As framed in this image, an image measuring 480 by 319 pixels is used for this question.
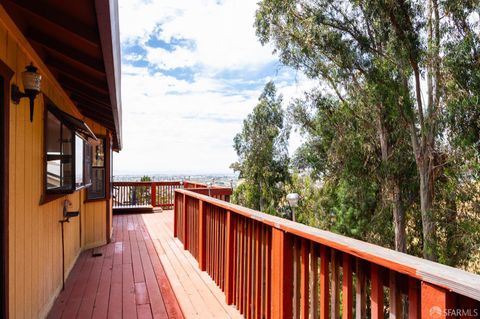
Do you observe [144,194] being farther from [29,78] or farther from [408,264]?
[408,264]

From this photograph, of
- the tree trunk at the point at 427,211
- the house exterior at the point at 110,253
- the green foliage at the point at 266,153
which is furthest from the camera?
the green foliage at the point at 266,153

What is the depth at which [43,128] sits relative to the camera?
3000 millimetres

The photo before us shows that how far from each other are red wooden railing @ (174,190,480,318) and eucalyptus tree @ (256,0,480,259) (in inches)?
240

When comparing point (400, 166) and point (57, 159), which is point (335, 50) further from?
point (57, 159)

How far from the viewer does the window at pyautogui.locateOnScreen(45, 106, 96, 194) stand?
121 inches

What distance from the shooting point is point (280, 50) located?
10.4 metres

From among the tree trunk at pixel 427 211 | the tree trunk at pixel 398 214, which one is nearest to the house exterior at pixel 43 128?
the tree trunk at pixel 427 211

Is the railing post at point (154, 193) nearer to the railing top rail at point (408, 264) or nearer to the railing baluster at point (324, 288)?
the railing top rail at point (408, 264)

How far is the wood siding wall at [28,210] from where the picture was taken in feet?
Result: 7.06

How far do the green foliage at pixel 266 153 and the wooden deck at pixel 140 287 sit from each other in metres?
11.4

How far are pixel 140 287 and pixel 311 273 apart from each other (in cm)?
245

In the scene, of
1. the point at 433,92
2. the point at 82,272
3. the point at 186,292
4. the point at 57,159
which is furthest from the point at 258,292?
the point at 433,92

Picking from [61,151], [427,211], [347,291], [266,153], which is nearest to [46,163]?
[61,151]

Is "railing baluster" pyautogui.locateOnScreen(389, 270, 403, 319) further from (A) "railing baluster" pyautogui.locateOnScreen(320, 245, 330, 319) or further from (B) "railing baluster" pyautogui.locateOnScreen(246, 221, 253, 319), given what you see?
(B) "railing baluster" pyautogui.locateOnScreen(246, 221, 253, 319)
